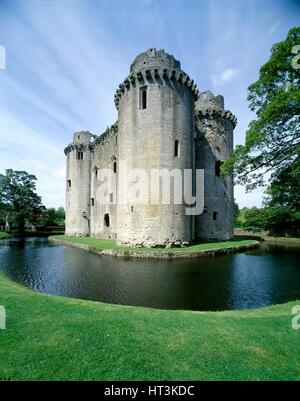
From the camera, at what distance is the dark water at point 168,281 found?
8.06m

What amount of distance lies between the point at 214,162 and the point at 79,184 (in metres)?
20.9

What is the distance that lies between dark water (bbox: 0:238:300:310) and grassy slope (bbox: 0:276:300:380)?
90.8 inches

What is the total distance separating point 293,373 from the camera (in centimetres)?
342

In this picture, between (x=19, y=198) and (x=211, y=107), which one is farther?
(x=19, y=198)

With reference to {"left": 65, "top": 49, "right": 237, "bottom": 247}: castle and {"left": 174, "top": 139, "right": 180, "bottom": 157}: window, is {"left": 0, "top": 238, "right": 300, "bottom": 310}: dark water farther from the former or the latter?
{"left": 174, "top": 139, "right": 180, "bottom": 157}: window

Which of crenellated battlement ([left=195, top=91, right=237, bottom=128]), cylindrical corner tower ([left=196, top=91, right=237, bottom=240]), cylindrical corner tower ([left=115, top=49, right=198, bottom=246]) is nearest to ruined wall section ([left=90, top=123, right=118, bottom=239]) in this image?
cylindrical corner tower ([left=115, top=49, right=198, bottom=246])

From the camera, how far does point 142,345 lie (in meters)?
4.05

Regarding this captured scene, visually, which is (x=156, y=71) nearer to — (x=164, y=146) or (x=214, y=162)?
(x=164, y=146)

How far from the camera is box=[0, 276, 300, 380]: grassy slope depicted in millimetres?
3357

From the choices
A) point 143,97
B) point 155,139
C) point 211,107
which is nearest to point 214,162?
point 211,107

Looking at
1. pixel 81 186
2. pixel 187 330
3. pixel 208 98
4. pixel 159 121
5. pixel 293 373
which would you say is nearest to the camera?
pixel 293 373
